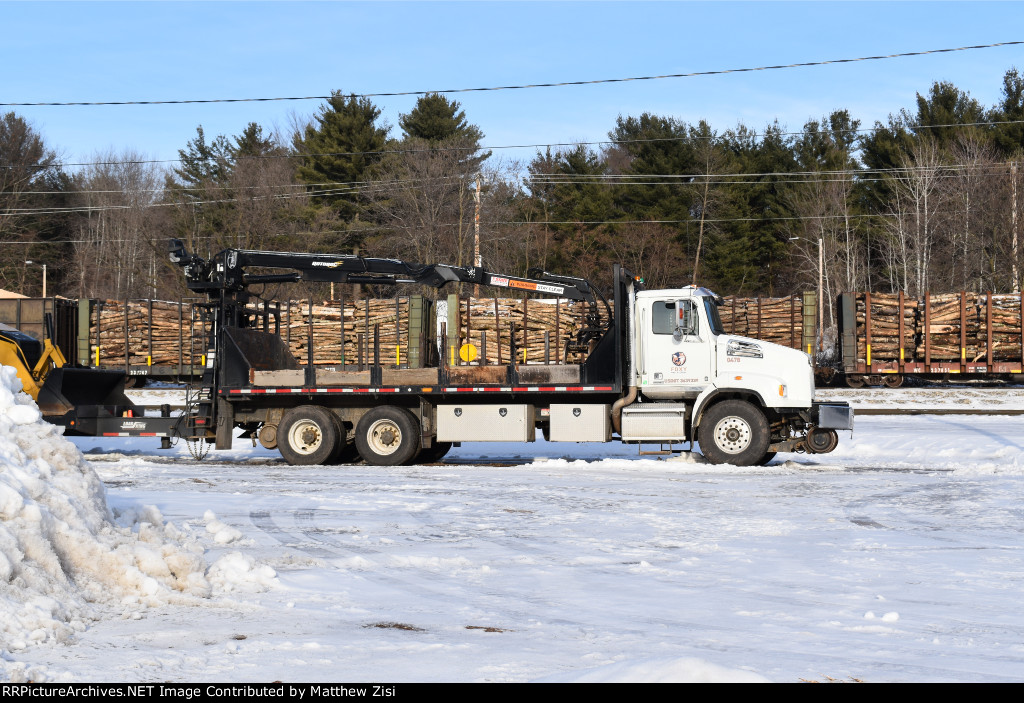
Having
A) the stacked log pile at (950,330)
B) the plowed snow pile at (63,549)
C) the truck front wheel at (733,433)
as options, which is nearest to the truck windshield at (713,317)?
the truck front wheel at (733,433)

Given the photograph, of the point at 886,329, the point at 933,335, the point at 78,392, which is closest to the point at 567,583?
the point at 78,392

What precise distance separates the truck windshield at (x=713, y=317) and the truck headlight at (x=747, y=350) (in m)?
0.40

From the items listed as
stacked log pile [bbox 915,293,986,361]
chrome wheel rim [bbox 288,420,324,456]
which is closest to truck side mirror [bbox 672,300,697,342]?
chrome wheel rim [bbox 288,420,324,456]

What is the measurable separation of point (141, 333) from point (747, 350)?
22.1 meters

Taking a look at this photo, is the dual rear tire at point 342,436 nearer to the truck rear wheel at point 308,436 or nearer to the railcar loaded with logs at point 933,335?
the truck rear wheel at point 308,436

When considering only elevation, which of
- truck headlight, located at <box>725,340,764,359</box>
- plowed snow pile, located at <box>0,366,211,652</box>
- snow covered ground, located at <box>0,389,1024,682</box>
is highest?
truck headlight, located at <box>725,340,764,359</box>

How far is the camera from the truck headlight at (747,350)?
15375 mm

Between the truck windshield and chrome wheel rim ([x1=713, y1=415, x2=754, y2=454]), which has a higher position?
the truck windshield

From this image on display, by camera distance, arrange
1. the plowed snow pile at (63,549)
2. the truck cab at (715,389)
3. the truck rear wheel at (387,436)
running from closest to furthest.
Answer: the plowed snow pile at (63,549)
the truck cab at (715,389)
the truck rear wheel at (387,436)

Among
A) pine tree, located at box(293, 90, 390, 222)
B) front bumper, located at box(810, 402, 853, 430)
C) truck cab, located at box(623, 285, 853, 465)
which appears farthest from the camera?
pine tree, located at box(293, 90, 390, 222)

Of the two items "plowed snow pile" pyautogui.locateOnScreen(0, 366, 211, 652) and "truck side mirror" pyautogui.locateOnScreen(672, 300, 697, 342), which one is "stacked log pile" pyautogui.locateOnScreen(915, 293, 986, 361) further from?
"plowed snow pile" pyautogui.locateOnScreen(0, 366, 211, 652)

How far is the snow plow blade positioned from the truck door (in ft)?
29.8

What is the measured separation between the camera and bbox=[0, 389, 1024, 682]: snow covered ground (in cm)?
524

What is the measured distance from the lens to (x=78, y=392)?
56.4 feet
